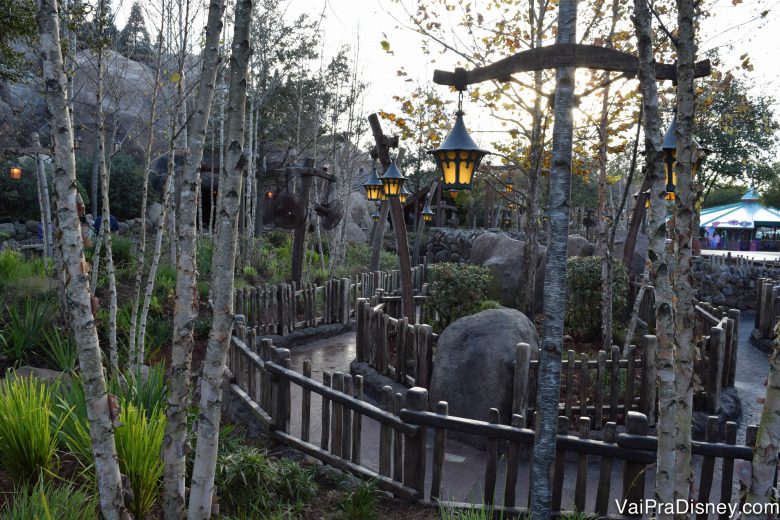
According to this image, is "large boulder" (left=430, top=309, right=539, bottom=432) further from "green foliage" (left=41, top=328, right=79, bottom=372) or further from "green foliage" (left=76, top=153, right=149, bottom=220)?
"green foliage" (left=76, top=153, right=149, bottom=220)

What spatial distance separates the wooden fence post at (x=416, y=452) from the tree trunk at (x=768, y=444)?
262 cm

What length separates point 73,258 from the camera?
8.48ft

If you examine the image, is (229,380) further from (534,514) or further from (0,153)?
(0,153)

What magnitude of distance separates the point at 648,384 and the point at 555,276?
353cm

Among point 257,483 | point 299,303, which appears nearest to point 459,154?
point 257,483

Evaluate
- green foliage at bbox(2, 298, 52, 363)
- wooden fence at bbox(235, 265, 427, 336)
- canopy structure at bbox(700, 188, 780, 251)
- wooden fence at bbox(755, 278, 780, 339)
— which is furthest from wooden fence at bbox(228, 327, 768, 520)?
canopy structure at bbox(700, 188, 780, 251)

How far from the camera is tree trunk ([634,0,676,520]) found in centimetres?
245

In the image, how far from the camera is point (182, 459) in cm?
298

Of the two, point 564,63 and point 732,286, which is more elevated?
point 564,63

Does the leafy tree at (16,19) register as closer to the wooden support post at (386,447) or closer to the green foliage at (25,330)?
the green foliage at (25,330)

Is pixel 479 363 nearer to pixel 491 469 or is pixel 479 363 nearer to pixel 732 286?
pixel 491 469

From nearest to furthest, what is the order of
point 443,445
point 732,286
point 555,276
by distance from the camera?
point 555,276, point 443,445, point 732,286

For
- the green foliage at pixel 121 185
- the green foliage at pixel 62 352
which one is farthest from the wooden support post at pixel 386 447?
the green foliage at pixel 121 185

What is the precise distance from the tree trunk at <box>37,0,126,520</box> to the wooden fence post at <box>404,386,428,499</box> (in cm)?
209
